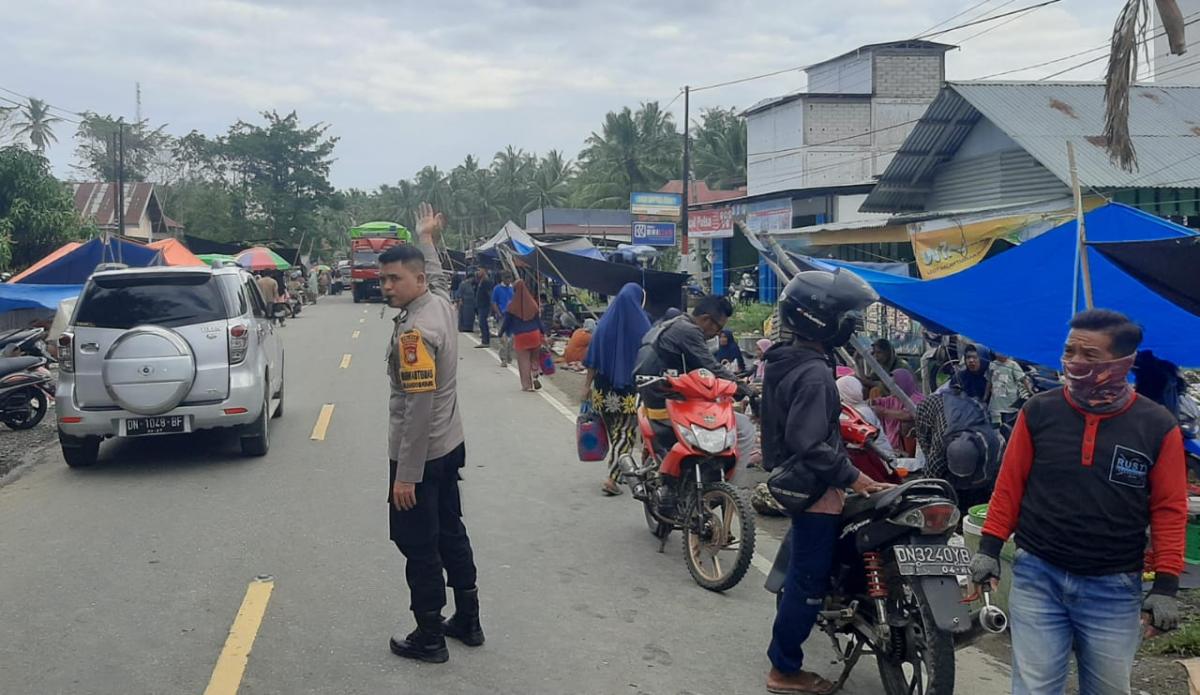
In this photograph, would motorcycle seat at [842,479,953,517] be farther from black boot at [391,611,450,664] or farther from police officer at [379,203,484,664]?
black boot at [391,611,450,664]

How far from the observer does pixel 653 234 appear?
34594mm

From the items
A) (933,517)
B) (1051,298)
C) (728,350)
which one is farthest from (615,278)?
(933,517)

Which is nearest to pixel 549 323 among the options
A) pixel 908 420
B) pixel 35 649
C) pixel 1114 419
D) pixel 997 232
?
pixel 997 232

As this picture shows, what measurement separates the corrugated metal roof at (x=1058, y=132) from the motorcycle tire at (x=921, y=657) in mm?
11873

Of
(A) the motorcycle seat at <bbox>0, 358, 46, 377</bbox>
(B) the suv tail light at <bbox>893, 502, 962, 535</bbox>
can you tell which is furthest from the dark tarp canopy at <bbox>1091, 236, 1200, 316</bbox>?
(A) the motorcycle seat at <bbox>0, 358, 46, 377</bbox>

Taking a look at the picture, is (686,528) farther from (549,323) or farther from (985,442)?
(549,323)

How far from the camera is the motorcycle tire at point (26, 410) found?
12.0 m

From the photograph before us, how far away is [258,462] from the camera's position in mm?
9828

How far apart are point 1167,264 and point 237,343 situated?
7594 mm

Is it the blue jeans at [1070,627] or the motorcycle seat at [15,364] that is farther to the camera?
the motorcycle seat at [15,364]

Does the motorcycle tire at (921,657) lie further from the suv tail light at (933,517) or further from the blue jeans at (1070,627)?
the blue jeans at (1070,627)

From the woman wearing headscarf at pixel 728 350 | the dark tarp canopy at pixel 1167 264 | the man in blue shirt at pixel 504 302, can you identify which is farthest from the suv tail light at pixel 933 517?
the man in blue shirt at pixel 504 302

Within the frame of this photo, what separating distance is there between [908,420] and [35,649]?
6.44m

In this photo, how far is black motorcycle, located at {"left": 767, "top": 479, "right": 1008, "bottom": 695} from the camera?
13.3 feet
